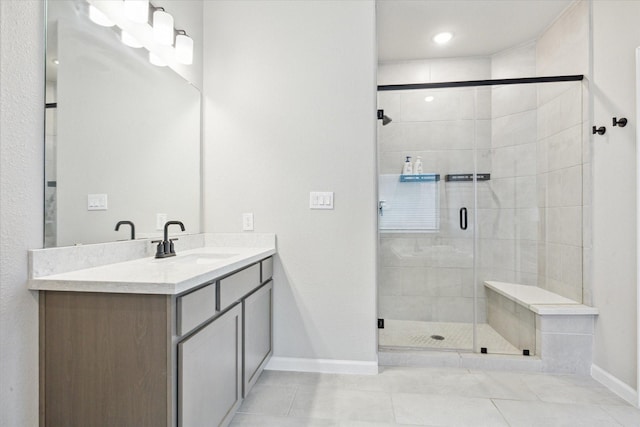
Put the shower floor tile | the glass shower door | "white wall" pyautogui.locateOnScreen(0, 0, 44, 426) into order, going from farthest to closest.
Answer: the glass shower door < the shower floor tile < "white wall" pyautogui.locateOnScreen(0, 0, 44, 426)

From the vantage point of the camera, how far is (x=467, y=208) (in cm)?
281

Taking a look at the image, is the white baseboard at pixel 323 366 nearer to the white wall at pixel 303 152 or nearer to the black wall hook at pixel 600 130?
the white wall at pixel 303 152

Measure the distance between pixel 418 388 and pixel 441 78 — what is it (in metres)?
2.91

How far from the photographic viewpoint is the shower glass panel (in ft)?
8.70

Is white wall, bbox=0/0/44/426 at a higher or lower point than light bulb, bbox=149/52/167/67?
lower

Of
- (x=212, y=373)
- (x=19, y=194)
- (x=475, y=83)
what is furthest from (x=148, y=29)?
(x=475, y=83)

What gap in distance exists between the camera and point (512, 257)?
9.25 feet

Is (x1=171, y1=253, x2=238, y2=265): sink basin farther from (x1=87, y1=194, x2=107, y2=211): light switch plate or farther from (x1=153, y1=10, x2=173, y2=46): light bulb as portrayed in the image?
(x1=153, y1=10, x2=173, y2=46): light bulb

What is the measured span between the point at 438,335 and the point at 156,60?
2.76 meters

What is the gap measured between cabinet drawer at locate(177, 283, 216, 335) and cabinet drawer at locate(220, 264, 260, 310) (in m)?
0.10

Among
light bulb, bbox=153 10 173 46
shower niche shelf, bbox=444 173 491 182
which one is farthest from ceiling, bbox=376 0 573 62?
light bulb, bbox=153 10 173 46

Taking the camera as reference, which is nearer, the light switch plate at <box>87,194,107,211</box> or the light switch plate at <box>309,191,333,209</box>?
the light switch plate at <box>87,194,107,211</box>

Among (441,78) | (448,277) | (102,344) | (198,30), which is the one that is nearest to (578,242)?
(448,277)

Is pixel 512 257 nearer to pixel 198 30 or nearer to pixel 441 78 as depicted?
pixel 441 78
